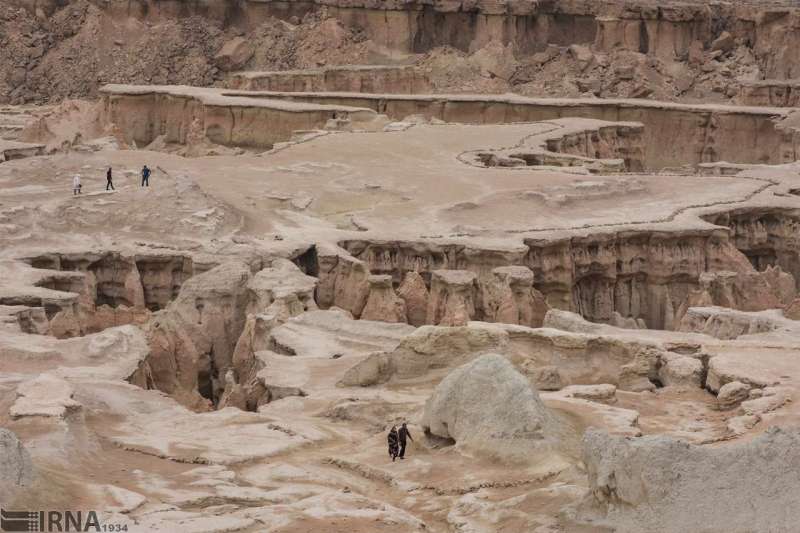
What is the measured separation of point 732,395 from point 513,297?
32.7 feet

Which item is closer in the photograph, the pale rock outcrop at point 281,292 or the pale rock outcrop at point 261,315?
the pale rock outcrop at point 261,315

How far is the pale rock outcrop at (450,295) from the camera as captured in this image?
3006cm

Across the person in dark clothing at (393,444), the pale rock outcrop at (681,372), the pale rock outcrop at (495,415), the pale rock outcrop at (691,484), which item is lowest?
the pale rock outcrop at (681,372)

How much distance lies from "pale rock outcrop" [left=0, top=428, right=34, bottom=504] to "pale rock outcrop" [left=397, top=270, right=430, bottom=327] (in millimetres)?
15533

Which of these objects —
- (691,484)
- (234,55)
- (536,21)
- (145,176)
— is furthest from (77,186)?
(536,21)

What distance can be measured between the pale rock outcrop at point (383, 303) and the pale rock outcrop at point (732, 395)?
9.66m

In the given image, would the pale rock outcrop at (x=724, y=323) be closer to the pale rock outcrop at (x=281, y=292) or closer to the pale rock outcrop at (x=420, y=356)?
the pale rock outcrop at (x=420, y=356)

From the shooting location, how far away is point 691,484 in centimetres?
1456

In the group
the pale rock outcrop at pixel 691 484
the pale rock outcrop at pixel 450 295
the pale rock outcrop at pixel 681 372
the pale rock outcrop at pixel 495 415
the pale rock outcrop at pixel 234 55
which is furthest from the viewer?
the pale rock outcrop at pixel 234 55

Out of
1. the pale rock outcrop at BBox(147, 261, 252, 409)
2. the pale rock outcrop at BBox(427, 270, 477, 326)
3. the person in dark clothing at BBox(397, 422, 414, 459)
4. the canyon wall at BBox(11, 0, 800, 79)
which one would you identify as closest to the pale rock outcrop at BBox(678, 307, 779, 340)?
the pale rock outcrop at BBox(427, 270, 477, 326)

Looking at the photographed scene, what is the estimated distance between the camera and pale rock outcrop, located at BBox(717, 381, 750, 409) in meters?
20.7

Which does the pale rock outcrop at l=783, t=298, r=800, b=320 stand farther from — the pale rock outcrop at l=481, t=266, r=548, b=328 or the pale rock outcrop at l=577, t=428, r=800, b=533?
the pale rock outcrop at l=577, t=428, r=800, b=533

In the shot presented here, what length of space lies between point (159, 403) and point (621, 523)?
8564mm

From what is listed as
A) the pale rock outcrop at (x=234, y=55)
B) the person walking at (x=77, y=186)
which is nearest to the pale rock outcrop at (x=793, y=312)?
the person walking at (x=77, y=186)
